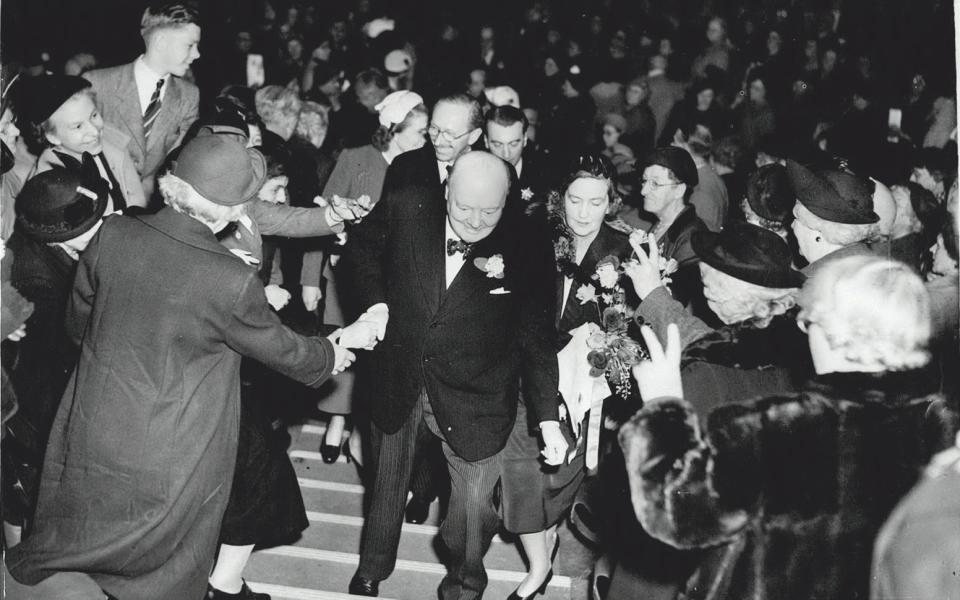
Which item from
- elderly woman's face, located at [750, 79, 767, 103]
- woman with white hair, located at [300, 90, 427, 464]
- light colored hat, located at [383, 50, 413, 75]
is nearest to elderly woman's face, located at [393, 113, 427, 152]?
woman with white hair, located at [300, 90, 427, 464]

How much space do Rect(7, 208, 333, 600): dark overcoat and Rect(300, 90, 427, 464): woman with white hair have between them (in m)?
1.95

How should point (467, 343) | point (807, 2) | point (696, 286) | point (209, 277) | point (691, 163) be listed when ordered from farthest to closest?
point (807, 2)
point (691, 163)
point (696, 286)
point (467, 343)
point (209, 277)

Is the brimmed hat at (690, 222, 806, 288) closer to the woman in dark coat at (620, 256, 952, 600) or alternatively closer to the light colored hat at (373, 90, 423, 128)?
the woman in dark coat at (620, 256, 952, 600)

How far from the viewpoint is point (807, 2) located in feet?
32.2

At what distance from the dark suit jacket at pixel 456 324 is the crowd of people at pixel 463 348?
1 centimetres

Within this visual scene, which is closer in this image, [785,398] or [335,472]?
[785,398]

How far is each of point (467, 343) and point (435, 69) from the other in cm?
713

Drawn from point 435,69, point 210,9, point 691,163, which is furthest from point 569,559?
point 210,9

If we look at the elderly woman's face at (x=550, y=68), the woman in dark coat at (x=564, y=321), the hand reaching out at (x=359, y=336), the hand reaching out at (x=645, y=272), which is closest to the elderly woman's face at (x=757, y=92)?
the elderly woman's face at (x=550, y=68)

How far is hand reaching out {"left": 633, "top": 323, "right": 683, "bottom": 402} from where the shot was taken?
7.66ft

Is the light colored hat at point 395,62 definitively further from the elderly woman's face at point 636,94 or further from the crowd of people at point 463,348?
the crowd of people at point 463,348

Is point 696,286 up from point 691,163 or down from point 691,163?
down

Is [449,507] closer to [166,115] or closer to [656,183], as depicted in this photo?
[656,183]

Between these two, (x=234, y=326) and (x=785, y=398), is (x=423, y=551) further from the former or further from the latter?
(x=785, y=398)
